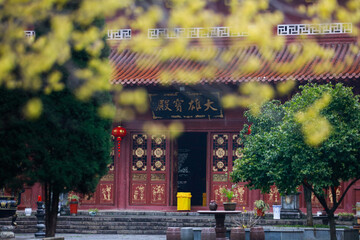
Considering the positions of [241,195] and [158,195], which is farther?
[158,195]

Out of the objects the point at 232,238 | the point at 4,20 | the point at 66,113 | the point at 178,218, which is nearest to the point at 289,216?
the point at 178,218

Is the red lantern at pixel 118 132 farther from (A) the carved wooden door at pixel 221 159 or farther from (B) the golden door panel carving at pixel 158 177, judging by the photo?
(A) the carved wooden door at pixel 221 159

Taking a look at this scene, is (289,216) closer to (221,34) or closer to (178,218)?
(178,218)

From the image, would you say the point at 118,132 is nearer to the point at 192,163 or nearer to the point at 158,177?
the point at 158,177

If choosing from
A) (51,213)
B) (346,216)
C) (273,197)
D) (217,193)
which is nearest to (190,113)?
(217,193)

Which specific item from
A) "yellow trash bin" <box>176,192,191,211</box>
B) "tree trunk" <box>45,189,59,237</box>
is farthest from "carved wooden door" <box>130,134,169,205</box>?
"tree trunk" <box>45,189,59,237</box>

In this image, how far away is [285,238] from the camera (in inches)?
491

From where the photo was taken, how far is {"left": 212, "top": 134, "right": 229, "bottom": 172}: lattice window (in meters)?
17.5

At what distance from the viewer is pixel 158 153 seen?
17859mm

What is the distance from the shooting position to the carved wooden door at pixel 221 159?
1744cm

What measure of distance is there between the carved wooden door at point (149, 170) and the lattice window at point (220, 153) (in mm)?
1364

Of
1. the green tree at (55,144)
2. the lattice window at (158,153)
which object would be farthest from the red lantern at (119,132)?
the green tree at (55,144)

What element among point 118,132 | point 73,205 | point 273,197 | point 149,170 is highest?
point 118,132

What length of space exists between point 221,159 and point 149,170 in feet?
6.76
